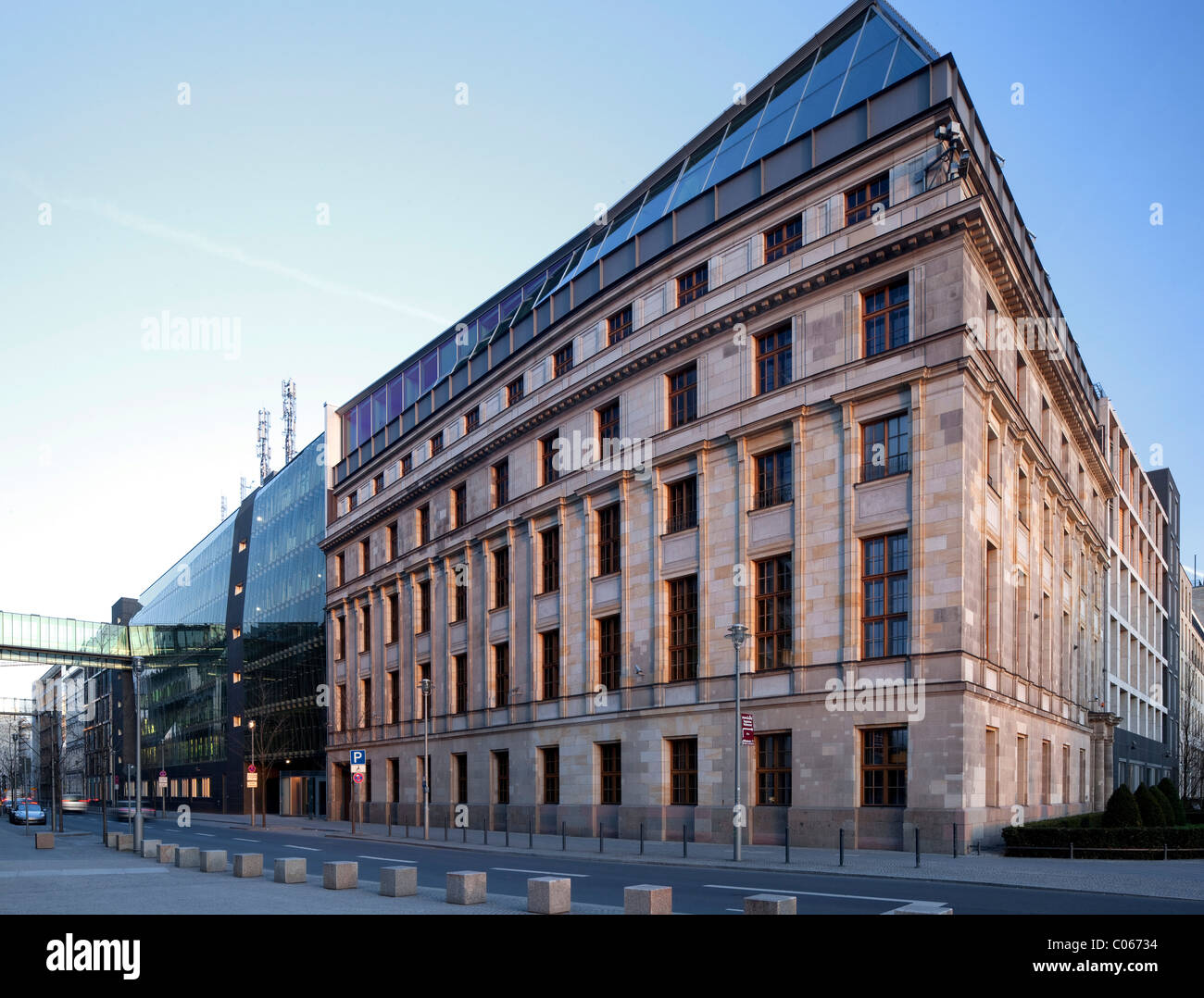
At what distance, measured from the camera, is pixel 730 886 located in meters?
21.3

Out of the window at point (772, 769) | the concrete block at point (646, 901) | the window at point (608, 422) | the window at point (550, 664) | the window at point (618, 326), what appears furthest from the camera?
the window at point (550, 664)

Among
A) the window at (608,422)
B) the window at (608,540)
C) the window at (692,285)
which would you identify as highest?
the window at (692,285)

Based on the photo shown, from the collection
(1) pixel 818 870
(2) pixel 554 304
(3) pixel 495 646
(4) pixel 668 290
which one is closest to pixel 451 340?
(2) pixel 554 304

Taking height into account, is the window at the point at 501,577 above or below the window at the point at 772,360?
below

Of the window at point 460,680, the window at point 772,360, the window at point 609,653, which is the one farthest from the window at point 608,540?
the window at point 460,680

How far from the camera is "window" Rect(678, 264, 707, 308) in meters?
39.3

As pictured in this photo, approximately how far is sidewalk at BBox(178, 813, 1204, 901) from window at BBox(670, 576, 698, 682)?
591 cm

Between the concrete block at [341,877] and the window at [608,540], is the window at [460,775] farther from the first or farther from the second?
the concrete block at [341,877]

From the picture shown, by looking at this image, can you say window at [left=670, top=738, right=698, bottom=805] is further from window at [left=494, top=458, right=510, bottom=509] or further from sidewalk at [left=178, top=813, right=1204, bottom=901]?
window at [left=494, top=458, right=510, bottom=509]

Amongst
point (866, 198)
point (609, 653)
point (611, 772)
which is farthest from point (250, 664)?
point (866, 198)

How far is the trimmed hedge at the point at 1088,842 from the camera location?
28.3m

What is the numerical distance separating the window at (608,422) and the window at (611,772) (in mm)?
12068

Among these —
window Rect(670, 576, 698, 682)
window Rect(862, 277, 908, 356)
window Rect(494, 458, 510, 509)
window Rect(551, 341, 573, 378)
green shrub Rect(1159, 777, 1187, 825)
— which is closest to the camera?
window Rect(862, 277, 908, 356)

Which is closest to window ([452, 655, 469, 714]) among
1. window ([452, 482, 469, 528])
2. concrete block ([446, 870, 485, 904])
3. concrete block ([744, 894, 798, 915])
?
window ([452, 482, 469, 528])
